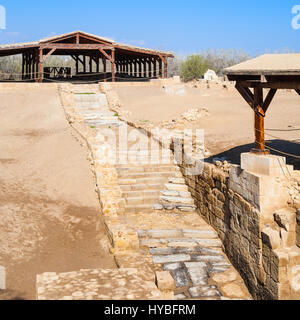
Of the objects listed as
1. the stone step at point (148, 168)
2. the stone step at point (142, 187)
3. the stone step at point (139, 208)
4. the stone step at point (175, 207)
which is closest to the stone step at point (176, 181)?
the stone step at point (142, 187)

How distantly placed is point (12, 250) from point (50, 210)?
1726mm

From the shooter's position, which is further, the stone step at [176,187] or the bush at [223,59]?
the bush at [223,59]

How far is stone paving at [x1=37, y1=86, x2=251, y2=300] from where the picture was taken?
232 inches

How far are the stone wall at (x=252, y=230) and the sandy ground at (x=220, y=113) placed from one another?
4.45 ft

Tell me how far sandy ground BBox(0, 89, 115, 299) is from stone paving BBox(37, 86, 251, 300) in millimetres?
434

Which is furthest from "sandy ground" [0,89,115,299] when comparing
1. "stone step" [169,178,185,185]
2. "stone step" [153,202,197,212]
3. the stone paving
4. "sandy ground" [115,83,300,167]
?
"sandy ground" [115,83,300,167]

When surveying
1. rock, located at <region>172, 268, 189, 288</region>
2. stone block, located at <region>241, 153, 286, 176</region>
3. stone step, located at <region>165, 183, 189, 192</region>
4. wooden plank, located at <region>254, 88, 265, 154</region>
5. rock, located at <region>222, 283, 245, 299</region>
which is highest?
wooden plank, located at <region>254, 88, 265, 154</region>

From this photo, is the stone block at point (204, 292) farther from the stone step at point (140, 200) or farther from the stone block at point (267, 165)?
the stone step at point (140, 200)

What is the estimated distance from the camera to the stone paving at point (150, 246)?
588 cm

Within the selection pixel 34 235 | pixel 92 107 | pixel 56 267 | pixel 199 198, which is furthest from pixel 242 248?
pixel 92 107

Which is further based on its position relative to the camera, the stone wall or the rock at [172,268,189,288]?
the rock at [172,268,189,288]

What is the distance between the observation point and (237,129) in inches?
517

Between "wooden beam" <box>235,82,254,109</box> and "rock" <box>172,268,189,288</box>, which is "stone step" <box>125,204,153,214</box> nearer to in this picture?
"rock" <box>172,268,189,288</box>
